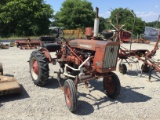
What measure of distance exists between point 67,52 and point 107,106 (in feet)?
5.64

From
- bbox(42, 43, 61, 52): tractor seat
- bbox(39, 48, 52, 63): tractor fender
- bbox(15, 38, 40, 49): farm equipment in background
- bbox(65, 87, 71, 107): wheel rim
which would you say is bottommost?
bbox(65, 87, 71, 107): wheel rim

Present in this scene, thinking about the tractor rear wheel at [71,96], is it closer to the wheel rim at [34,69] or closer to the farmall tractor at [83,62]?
the farmall tractor at [83,62]

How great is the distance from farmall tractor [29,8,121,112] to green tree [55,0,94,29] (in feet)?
133

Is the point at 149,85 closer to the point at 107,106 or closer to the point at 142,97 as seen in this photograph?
the point at 142,97

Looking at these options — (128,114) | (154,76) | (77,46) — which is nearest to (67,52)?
(77,46)

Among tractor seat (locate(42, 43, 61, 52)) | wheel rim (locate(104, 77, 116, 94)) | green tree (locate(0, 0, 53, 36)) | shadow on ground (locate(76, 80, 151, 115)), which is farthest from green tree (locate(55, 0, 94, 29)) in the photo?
wheel rim (locate(104, 77, 116, 94))

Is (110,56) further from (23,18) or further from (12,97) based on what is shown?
(23,18)

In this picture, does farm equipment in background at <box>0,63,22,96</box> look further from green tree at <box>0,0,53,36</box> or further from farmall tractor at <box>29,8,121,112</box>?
green tree at <box>0,0,53,36</box>

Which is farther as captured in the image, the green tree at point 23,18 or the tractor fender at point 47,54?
the green tree at point 23,18

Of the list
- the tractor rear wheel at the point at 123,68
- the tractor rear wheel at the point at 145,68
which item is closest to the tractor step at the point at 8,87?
the tractor rear wheel at the point at 123,68

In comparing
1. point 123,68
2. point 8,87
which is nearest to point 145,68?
point 123,68

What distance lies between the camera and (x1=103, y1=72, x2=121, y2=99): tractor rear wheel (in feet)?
16.0

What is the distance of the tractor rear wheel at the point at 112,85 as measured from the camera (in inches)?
192

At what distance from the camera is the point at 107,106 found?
4.66m
